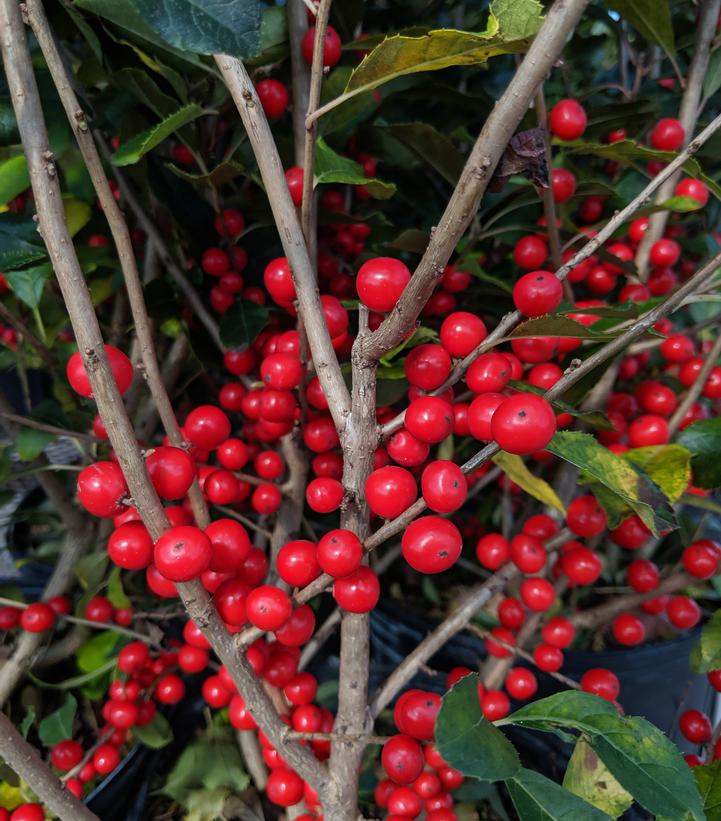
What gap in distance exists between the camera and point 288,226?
0.39 m

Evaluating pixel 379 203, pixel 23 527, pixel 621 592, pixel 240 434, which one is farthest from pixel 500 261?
pixel 23 527

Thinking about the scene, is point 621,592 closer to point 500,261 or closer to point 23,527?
point 500,261

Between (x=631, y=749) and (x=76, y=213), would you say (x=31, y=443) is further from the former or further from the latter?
(x=631, y=749)

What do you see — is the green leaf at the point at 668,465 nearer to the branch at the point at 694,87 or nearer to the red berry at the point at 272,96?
the branch at the point at 694,87

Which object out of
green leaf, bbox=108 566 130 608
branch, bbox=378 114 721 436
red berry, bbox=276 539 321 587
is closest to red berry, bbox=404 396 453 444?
branch, bbox=378 114 721 436

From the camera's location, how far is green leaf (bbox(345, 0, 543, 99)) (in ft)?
0.91

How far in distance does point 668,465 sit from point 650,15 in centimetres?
46

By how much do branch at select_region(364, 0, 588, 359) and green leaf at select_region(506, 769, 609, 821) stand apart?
0.32 metres

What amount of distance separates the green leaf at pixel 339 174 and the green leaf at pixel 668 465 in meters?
0.31

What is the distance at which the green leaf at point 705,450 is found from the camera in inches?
21.2

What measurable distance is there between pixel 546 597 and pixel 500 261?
44cm

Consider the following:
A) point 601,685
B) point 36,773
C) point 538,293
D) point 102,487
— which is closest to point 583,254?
point 538,293

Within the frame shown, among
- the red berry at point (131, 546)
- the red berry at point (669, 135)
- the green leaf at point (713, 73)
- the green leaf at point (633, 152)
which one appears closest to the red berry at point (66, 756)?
the red berry at point (131, 546)

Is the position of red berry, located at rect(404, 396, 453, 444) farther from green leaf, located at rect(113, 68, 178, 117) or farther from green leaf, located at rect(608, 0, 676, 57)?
green leaf, located at rect(608, 0, 676, 57)
